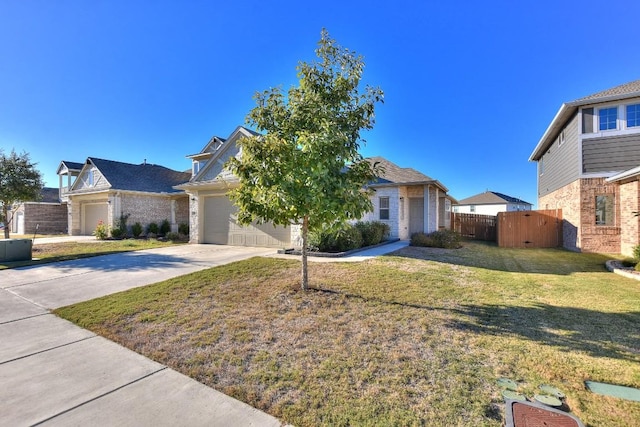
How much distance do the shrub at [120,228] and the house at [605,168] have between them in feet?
82.2

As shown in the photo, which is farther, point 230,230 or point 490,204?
point 490,204

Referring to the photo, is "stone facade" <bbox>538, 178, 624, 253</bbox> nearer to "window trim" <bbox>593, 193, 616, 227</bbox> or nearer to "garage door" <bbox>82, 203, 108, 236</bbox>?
"window trim" <bbox>593, 193, 616, 227</bbox>

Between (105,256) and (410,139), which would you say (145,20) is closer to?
(105,256)

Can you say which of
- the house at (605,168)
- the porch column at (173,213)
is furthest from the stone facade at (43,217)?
the house at (605,168)

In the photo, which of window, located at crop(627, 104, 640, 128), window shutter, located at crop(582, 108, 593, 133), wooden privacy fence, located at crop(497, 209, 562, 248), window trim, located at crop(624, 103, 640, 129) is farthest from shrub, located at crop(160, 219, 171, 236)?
window, located at crop(627, 104, 640, 128)

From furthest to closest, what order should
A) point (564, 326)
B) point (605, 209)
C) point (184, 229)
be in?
point (184, 229), point (605, 209), point (564, 326)

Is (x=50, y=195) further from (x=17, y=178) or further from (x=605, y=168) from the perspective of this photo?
(x=605, y=168)

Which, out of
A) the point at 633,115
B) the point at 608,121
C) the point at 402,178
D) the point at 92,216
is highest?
the point at 633,115

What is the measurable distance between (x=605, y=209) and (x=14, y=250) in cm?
2266

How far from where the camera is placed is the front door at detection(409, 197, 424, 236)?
58.1 ft

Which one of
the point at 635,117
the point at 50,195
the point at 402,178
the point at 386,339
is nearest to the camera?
the point at 386,339

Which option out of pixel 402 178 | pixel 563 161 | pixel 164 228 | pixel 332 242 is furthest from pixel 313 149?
pixel 164 228

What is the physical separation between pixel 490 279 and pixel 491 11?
9.21 metres

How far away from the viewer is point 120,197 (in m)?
19.8
